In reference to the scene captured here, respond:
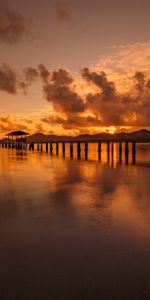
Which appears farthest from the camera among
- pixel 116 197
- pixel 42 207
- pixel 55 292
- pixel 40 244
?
pixel 116 197

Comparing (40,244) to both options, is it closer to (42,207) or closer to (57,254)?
(57,254)

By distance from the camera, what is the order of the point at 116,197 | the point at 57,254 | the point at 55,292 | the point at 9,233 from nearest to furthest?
1. the point at 55,292
2. the point at 57,254
3. the point at 9,233
4. the point at 116,197

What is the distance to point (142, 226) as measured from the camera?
7934mm

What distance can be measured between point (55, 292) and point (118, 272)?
126 centimetres

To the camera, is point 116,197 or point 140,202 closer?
point 140,202

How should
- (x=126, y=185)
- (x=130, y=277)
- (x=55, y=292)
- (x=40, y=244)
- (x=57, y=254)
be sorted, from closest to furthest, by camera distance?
(x=55, y=292) < (x=130, y=277) < (x=57, y=254) < (x=40, y=244) < (x=126, y=185)

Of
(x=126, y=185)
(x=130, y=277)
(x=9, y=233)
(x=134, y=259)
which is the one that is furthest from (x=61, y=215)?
(x=126, y=185)

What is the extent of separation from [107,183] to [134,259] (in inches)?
471

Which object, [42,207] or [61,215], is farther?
[42,207]

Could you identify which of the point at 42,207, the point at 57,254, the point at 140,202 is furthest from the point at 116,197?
the point at 57,254

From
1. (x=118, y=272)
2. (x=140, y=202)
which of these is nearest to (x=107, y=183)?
(x=140, y=202)

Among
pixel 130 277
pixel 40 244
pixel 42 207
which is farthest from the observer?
pixel 42 207

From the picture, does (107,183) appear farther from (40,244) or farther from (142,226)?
(40,244)

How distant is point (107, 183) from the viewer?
57.7ft
